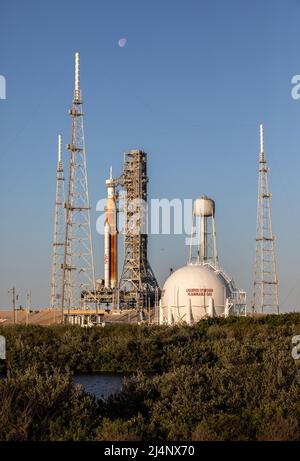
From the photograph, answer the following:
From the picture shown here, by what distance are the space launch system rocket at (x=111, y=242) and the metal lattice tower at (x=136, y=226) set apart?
0.88 metres

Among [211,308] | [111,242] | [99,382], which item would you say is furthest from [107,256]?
[99,382]

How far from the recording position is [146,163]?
216ft

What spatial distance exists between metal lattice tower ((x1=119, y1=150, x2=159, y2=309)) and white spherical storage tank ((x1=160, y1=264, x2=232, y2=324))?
14.1 meters

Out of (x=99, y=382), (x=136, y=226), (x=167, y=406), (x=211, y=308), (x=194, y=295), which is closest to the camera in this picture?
(x=167, y=406)

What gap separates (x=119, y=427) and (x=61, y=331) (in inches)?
1245

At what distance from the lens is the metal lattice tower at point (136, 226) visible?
64438mm

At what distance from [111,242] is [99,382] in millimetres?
36394

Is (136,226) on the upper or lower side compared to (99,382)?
upper

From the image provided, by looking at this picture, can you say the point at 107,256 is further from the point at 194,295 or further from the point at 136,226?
the point at 194,295

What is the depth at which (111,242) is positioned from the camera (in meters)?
65.4

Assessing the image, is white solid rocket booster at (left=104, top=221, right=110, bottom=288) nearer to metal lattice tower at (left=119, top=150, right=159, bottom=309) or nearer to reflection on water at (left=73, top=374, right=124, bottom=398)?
metal lattice tower at (left=119, top=150, right=159, bottom=309)

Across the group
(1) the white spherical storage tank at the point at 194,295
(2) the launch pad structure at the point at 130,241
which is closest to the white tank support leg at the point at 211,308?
(1) the white spherical storage tank at the point at 194,295

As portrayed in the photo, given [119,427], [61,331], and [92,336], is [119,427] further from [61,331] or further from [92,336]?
[61,331]
